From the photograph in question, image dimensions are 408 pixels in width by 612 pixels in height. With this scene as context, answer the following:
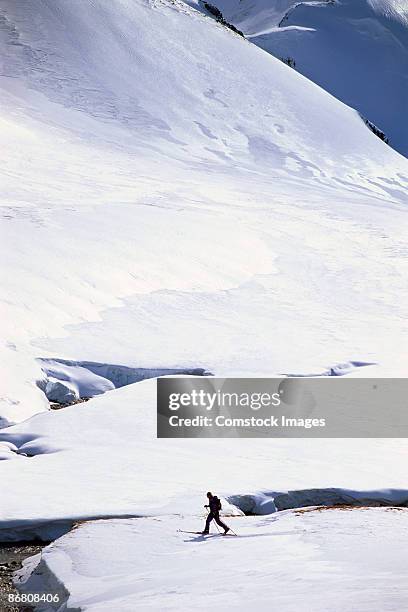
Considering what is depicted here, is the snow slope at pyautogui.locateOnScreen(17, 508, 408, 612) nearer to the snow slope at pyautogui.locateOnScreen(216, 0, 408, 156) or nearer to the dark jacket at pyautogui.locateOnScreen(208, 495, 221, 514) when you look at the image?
the dark jacket at pyautogui.locateOnScreen(208, 495, 221, 514)

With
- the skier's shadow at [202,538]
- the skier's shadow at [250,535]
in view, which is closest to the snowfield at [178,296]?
the skier's shadow at [250,535]

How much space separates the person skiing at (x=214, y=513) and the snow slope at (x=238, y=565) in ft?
0.70

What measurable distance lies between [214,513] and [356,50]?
97.2 metres

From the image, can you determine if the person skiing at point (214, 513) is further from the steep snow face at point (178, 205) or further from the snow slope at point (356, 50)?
the snow slope at point (356, 50)

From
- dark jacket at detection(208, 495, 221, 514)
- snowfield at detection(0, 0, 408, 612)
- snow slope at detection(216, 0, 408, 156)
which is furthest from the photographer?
snow slope at detection(216, 0, 408, 156)

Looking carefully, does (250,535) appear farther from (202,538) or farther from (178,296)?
(178,296)

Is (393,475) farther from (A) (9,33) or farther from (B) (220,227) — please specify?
(A) (9,33)

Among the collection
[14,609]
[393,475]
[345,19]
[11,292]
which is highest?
[345,19]

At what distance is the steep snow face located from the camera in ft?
103

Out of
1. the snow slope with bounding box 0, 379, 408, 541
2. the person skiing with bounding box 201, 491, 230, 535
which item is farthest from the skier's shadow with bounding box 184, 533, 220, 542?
the snow slope with bounding box 0, 379, 408, 541

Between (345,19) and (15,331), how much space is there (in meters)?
90.5

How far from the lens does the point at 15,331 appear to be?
2875 centimetres

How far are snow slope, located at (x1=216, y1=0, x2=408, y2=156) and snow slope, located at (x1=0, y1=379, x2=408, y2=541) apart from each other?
76560mm

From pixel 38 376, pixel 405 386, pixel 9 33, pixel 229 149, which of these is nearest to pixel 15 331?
pixel 38 376
